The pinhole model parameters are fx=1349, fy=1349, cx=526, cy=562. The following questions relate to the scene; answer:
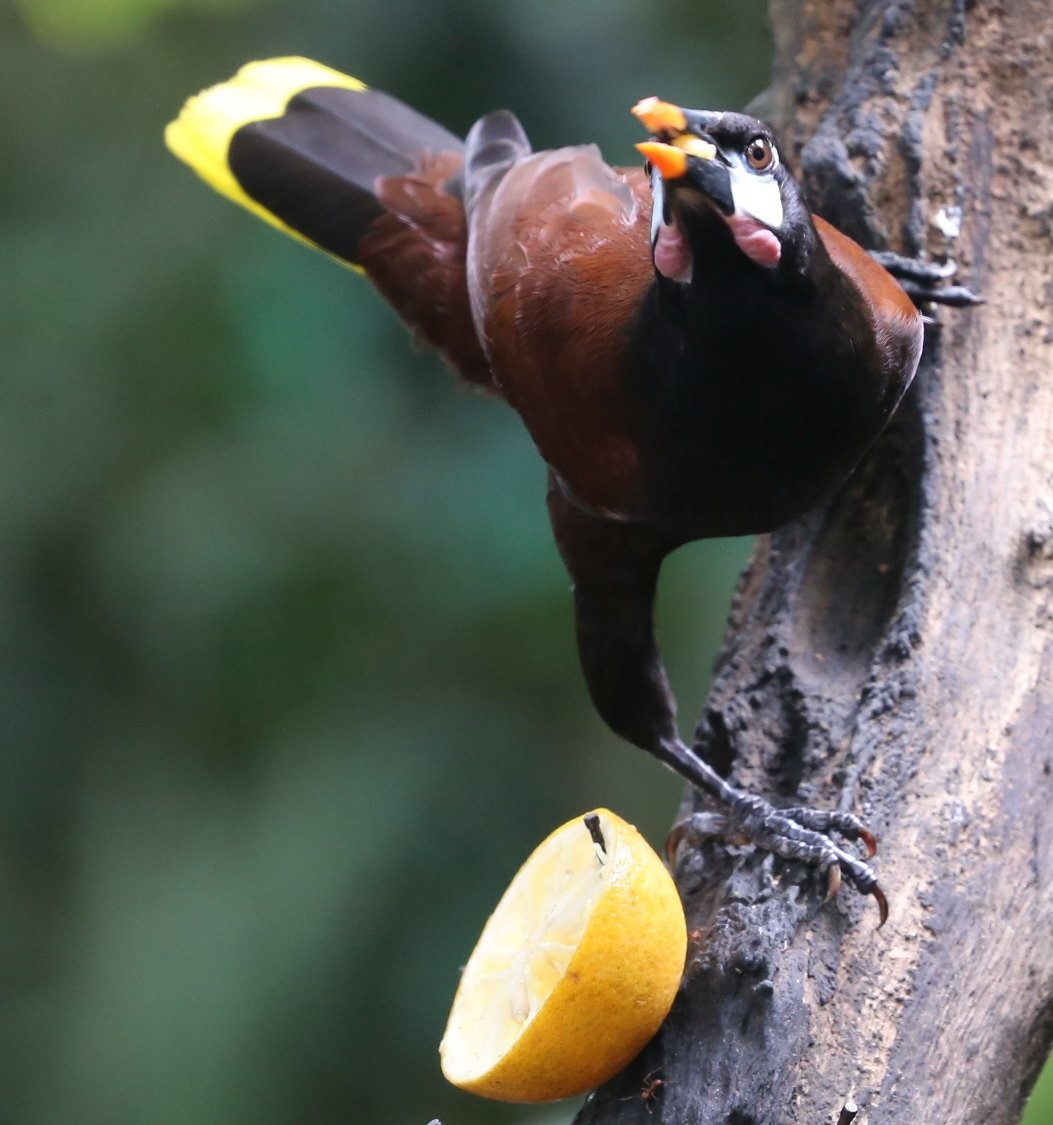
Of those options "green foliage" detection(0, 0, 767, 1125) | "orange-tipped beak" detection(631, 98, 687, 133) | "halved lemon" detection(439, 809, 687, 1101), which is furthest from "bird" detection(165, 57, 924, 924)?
"green foliage" detection(0, 0, 767, 1125)

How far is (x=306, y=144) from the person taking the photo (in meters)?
2.89

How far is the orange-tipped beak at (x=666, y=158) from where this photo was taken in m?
1.55

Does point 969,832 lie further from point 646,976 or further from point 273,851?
point 273,851

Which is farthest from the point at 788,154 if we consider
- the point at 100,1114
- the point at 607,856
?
the point at 100,1114

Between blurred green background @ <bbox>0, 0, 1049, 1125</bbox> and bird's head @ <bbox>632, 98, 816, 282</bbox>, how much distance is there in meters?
1.56

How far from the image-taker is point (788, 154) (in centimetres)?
263

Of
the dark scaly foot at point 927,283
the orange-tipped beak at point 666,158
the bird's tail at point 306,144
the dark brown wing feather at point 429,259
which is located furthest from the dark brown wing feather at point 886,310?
the bird's tail at point 306,144

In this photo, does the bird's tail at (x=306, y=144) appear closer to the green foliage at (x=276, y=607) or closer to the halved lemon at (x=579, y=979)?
the green foliage at (x=276, y=607)

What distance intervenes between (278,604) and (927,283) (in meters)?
1.82

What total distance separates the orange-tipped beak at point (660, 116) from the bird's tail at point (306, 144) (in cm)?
125

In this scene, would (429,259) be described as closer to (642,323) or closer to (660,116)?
(642,323)

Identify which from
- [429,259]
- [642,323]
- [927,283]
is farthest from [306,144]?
[927,283]

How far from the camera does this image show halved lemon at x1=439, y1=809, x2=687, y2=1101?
5.22 ft

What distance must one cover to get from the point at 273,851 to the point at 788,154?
6.62ft
